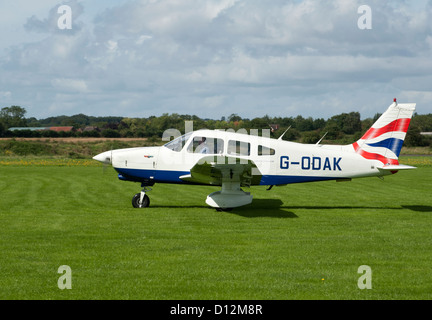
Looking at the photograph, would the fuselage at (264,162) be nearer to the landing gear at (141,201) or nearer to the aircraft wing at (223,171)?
the aircraft wing at (223,171)

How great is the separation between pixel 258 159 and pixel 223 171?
121 centimetres

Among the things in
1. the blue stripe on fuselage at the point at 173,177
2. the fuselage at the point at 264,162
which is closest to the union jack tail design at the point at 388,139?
the fuselage at the point at 264,162

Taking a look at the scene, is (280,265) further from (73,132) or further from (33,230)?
(73,132)

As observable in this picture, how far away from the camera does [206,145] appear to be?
12.6 meters

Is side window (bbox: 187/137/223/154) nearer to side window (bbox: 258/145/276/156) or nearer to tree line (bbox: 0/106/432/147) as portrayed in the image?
side window (bbox: 258/145/276/156)

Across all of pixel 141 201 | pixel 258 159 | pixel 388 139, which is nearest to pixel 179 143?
pixel 141 201

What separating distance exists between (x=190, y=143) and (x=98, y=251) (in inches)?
208

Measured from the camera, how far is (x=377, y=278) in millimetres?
6535

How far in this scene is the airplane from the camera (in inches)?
493

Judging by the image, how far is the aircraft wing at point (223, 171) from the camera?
1149 centimetres
